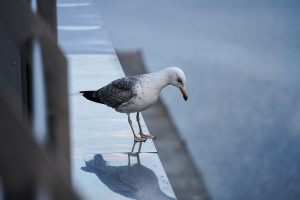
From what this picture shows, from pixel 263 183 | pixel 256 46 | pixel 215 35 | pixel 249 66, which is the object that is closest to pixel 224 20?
pixel 215 35

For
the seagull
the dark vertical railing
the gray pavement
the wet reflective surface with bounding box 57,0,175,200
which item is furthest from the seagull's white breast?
the dark vertical railing

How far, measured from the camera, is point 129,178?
2035 mm

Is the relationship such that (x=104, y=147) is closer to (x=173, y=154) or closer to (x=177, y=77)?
(x=177, y=77)

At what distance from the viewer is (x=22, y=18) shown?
85 cm

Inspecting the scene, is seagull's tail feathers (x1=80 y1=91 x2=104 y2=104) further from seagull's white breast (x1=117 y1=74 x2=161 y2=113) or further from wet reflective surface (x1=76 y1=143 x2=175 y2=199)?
wet reflective surface (x1=76 y1=143 x2=175 y2=199)

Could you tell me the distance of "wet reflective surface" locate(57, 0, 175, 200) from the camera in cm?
193

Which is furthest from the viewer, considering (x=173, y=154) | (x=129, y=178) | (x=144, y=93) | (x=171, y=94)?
(x=171, y=94)

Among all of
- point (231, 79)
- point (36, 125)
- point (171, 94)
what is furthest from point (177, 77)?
point (231, 79)

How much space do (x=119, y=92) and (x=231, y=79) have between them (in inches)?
110

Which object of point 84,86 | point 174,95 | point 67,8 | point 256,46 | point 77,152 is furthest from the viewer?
point 256,46

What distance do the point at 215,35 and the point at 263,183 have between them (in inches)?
113

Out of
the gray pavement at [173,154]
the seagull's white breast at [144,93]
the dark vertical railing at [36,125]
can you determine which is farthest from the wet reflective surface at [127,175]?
the gray pavement at [173,154]

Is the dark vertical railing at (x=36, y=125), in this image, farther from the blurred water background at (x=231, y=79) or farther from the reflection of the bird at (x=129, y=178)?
the blurred water background at (x=231, y=79)

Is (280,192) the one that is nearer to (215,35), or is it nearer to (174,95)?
(174,95)
